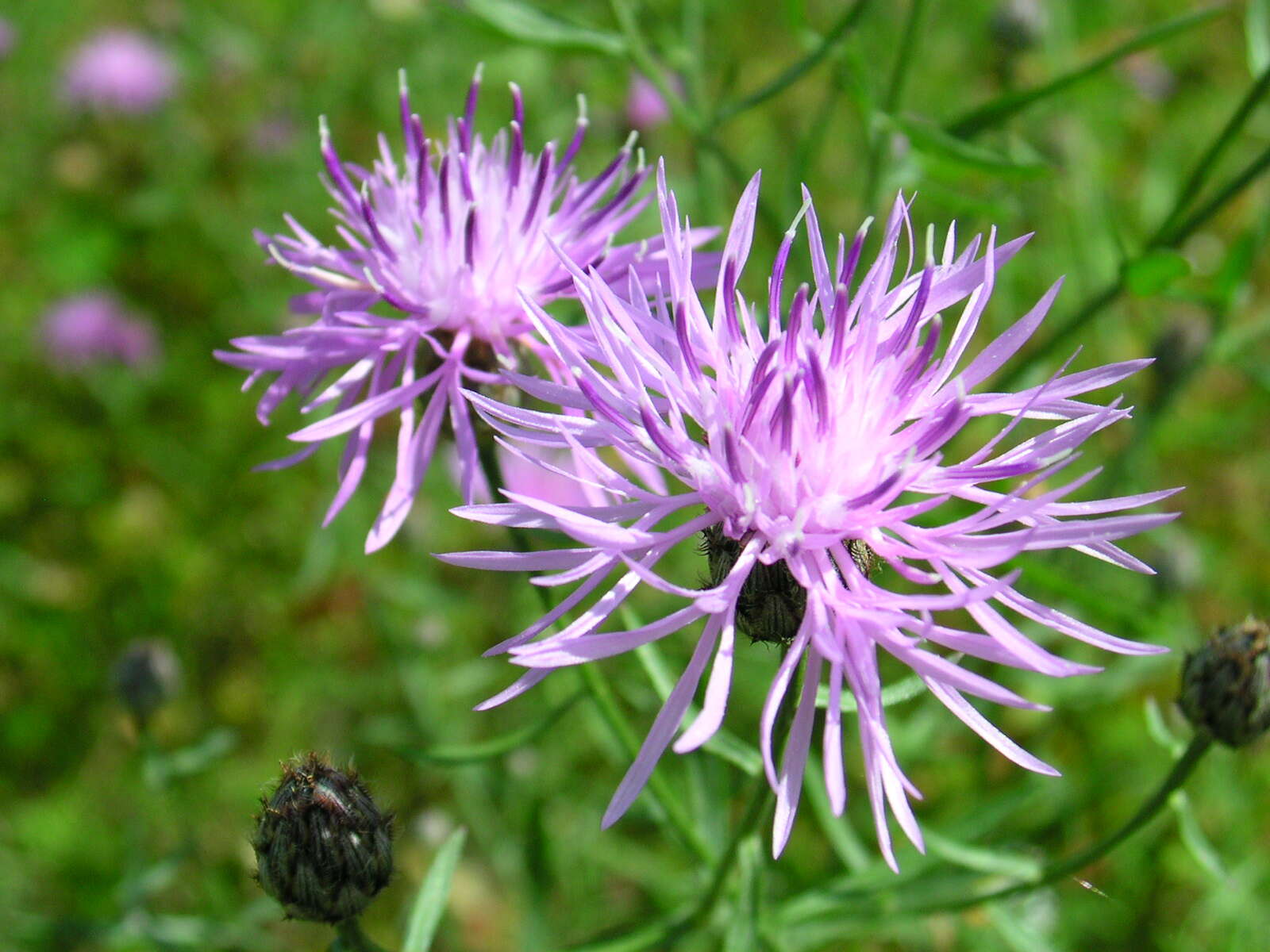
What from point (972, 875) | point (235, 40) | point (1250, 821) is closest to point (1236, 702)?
point (972, 875)

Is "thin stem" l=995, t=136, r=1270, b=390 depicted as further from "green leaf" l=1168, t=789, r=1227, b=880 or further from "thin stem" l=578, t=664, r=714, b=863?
"thin stem" l=578, t=664, r=714, b=863

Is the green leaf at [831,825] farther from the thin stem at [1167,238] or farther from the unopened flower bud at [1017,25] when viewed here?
the unopened flower bud at [1017,25]

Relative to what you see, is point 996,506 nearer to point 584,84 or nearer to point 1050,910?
point 1050,910

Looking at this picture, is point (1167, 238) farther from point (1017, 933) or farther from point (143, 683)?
point (143, 683)

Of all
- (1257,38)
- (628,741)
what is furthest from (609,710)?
(1257,38)

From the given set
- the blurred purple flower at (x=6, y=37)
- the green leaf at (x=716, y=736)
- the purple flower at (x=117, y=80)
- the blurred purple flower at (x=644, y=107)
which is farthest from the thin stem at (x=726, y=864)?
the blurred purple flower at (x=6, y=37)
